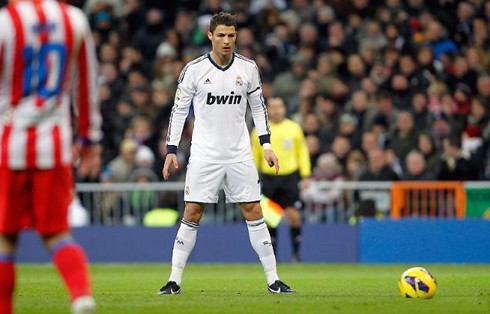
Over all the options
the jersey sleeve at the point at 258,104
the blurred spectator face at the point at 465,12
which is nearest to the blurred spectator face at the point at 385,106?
the blurred spectator face at the point at 465,12

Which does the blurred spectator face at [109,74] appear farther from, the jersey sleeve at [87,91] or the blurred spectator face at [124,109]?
the jersey sleeve at [87,91]

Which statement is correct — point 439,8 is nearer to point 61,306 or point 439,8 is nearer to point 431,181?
point 431,181

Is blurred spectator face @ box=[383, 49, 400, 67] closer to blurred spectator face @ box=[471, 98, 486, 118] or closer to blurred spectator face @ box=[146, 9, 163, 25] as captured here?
blurred spectator face @ box=[471, 98, 486, 118]

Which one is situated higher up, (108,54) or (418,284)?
(108,54)

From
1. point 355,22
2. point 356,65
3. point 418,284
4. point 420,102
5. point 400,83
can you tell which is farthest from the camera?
point 355,22

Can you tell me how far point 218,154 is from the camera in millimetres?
9844

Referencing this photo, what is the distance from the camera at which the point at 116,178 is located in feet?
62.3

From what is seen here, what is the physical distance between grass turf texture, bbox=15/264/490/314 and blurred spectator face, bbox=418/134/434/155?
293 cm

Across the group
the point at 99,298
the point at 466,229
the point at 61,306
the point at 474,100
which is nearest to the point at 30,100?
the point at 61,306

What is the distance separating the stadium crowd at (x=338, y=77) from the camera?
1803cm

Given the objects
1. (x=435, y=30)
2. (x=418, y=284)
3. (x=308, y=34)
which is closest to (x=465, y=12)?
(x=435, y=30)

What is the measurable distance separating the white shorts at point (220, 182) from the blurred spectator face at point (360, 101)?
30.9ft

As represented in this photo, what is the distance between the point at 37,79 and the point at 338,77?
46.6ft

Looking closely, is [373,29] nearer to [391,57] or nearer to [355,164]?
[391,57]
